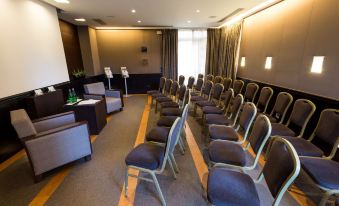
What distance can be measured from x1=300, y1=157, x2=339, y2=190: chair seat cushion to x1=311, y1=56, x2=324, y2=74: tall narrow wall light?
1.67 m

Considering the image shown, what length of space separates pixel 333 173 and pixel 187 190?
4.50ft

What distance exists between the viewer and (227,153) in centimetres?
179

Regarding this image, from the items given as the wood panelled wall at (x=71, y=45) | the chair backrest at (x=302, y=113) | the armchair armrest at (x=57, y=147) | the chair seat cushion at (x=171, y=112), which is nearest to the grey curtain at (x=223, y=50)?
the chair seat cushion at (x=171, y=112)

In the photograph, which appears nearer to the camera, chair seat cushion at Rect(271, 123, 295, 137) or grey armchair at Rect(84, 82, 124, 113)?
chair seat cushion at Rect(271, 123, 295, 137)

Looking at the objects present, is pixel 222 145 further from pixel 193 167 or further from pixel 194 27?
pixel 194 27

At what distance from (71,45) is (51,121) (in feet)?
12.7

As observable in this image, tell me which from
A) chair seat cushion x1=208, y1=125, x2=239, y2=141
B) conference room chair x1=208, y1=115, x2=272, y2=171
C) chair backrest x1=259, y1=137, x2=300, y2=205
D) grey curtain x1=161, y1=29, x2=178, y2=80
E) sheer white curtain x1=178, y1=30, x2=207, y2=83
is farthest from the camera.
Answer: sheer white curtain x1=178, y1=30, x2=207, y2=83

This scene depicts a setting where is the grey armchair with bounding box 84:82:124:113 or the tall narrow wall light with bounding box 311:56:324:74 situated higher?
the tall narrow wall light with bounding box 311:56:324:74

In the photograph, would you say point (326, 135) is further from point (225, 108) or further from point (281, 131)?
point (225, 108)

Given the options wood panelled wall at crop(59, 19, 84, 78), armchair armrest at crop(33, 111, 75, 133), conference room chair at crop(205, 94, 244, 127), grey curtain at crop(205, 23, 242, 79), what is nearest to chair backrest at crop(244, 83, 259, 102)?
conference room chair at crop(205, 94, 244, 127)

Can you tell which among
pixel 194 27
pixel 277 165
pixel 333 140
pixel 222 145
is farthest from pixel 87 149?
pixel 194 27

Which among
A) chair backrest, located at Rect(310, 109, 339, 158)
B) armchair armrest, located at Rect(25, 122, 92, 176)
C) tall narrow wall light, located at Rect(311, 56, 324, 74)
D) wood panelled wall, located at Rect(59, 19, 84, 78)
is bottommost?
armchair armrest, located at Rect(25, 122, 92, 176)

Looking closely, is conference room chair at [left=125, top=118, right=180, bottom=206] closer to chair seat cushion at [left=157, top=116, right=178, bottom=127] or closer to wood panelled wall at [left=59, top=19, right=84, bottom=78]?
chair seat cushion at [left=157, top=116, right=178, bottom=127]

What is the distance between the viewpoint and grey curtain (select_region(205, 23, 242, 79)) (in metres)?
5.69
